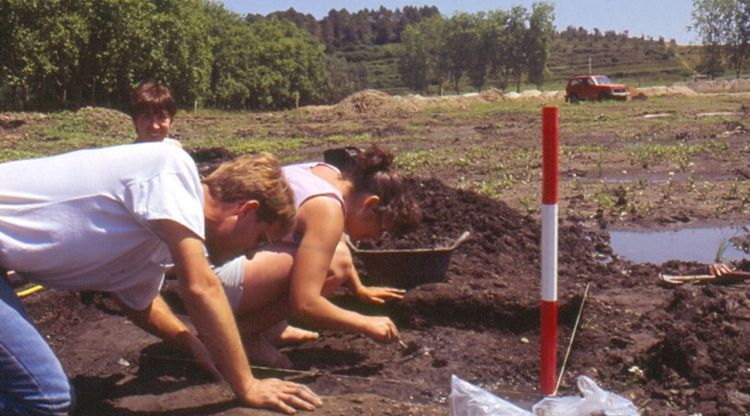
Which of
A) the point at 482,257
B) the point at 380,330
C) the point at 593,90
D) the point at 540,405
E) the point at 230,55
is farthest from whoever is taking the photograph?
the point at 230,55

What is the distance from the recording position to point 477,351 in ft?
14.6

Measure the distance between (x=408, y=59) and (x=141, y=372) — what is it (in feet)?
369

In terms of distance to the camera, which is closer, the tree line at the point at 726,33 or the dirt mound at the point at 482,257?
the dirt mound at the point at 482,257

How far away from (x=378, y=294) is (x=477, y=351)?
59 centimetres

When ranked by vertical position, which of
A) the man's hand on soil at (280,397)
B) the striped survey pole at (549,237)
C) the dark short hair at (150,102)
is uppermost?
the dark short hair at (150,102)

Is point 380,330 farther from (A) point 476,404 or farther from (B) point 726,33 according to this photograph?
(B) point 726,33

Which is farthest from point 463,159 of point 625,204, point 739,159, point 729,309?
point 729,309

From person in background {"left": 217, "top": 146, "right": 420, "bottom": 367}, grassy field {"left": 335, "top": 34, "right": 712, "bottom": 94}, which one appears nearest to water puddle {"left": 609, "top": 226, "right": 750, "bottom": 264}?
person in background {"left": 217, "top": 146, "right": 420, "bottom": 367}

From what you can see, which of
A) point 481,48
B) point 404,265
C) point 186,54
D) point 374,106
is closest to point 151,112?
point 404,265

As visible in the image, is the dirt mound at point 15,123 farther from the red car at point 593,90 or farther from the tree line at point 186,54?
the red car at point 593,90

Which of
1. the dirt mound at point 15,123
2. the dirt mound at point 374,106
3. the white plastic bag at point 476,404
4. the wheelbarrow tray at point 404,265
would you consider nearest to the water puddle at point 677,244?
the wheelbarrow tray at point 404,265

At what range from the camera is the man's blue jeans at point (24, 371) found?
2750 mm

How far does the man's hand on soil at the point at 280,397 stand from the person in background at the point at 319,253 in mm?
425

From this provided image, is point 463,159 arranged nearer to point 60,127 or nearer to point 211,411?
point 211,411
